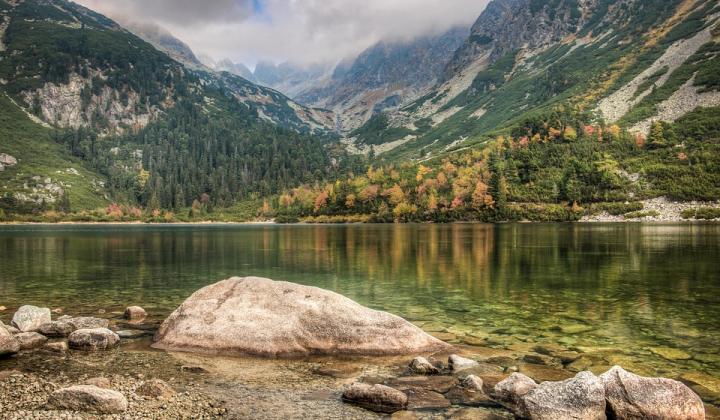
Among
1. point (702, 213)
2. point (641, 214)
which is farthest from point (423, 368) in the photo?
point (641, 214)

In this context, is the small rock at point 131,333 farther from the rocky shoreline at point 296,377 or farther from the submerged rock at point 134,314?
the submerged rock at point 134,314

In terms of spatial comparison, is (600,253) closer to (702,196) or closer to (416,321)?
(416,321)

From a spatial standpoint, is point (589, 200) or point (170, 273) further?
point (589, 200)

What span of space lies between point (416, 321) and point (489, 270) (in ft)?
80.9

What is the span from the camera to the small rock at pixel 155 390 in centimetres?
1397

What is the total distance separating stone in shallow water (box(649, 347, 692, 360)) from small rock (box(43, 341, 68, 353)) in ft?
84.3

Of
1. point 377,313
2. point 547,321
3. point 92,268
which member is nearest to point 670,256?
point 547,321

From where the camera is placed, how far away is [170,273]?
1946 inches

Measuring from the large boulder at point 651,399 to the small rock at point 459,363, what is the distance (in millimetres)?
5175

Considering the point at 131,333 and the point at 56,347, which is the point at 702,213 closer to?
the point at 131,333

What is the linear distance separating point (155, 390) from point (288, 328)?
659 cm

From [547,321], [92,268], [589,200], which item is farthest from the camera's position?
[589,200]

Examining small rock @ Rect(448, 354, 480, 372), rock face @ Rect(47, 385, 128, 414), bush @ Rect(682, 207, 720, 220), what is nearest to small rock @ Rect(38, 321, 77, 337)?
rock face @ Rect(47, 385, 128, 414)

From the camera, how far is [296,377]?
16406 millimetres
